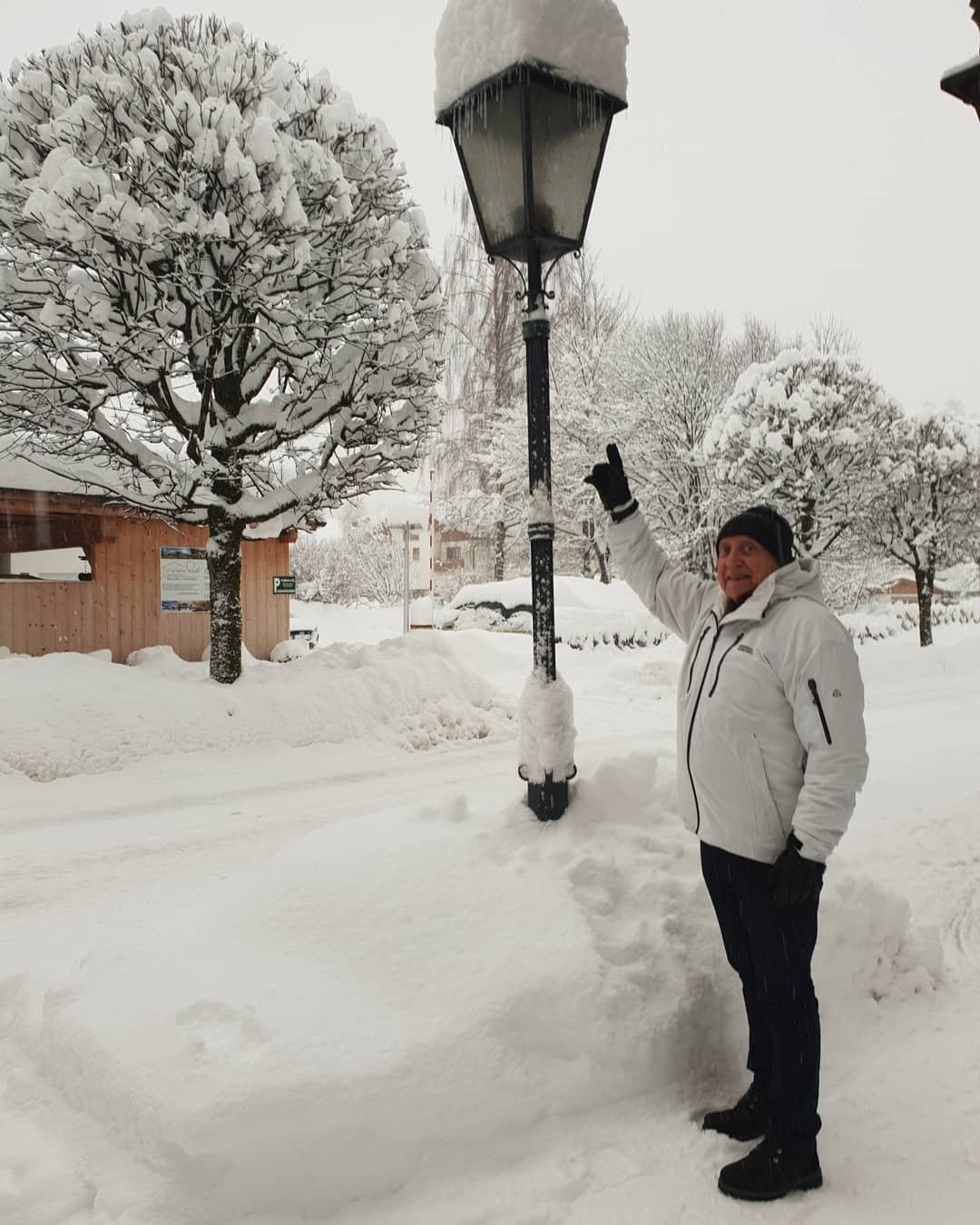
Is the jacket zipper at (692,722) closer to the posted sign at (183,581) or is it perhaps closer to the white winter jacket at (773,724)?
the white winter jacket at (773,724)

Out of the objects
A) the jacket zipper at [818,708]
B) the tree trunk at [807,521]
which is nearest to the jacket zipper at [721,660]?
the jacket zipper at [818,708]

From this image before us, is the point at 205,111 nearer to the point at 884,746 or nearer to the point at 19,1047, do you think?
the point at 19,1047

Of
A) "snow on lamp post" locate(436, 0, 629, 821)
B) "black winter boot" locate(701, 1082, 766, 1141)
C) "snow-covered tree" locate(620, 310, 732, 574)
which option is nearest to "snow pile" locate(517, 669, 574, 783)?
"snow on lamp post" locate(436, 0, 629, 821)

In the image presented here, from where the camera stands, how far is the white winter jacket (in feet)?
7.82

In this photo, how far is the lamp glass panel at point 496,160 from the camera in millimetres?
3559

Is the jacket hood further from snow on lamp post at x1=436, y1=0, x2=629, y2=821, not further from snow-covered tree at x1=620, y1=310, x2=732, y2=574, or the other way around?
snow-covered tree at x1=620, y1=310, x2=732, y2=574

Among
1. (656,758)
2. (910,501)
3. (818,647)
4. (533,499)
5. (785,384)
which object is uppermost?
(785,384)

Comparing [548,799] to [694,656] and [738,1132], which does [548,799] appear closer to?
[694,656]

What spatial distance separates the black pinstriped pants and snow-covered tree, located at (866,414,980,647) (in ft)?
52.9

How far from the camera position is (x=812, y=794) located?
2.38 m

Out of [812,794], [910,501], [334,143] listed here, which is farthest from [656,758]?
[910,501]

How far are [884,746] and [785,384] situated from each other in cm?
960

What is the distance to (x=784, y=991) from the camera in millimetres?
2492

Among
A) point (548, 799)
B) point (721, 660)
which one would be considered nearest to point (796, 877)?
point (721, 660)
